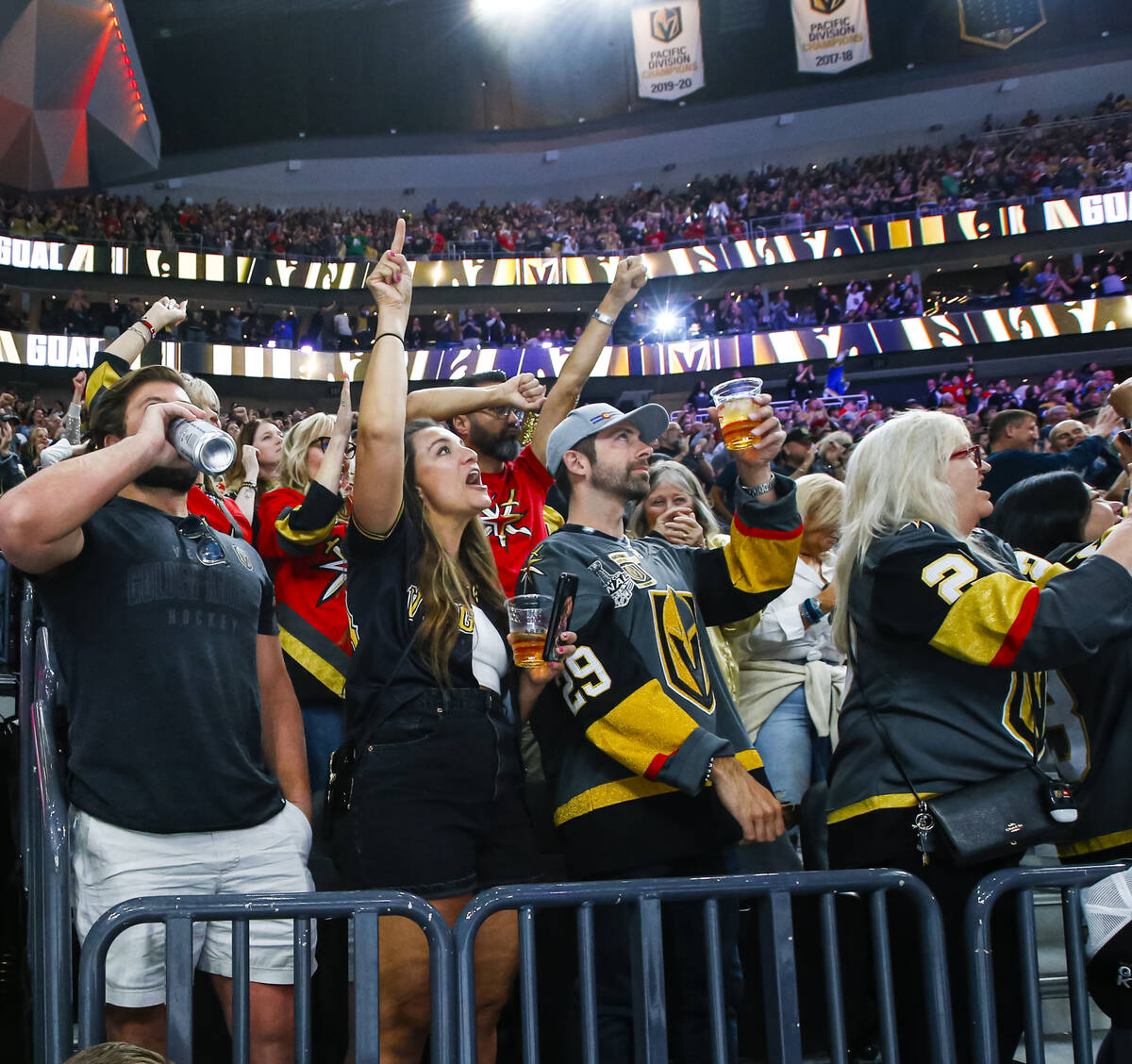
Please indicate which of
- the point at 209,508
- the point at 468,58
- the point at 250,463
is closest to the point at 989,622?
the point at 209,508

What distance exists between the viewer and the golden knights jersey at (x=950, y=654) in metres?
2.37

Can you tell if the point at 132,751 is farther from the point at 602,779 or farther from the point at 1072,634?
the point at 1072,634

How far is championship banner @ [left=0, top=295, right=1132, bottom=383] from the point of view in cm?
2333

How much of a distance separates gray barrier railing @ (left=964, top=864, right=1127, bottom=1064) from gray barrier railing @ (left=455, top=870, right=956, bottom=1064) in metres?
0.07

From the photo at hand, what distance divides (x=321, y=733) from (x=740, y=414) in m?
1.69

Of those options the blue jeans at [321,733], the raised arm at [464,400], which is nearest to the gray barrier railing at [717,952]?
the blue jeans at [321,733]

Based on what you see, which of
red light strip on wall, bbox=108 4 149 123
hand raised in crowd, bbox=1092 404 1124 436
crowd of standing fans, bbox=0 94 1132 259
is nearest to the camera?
hand raised in crowd, bbox=1092 404 1124 436

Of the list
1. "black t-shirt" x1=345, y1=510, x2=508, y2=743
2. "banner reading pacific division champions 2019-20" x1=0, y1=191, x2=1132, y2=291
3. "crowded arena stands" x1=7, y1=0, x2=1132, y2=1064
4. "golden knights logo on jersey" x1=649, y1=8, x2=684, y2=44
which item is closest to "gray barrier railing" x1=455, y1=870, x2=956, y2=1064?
Answer: "crowded arena stands" x1=7, y1=0, x2=1132, y2=1064

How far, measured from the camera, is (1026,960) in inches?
86.2

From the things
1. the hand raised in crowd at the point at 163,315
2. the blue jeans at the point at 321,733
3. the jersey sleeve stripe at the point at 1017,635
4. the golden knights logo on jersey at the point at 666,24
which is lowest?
the blue jeans at the point at 321,733

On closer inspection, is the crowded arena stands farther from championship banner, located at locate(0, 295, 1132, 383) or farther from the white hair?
championship banner, located at locate(0, 295, 1132, 383)

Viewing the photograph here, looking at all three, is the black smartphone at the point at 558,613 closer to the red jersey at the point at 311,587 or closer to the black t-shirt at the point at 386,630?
the black t-shirt at the point at 386,630

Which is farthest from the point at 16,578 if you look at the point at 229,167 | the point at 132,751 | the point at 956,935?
the point at 229,167

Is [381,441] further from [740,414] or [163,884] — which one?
[163,884]
